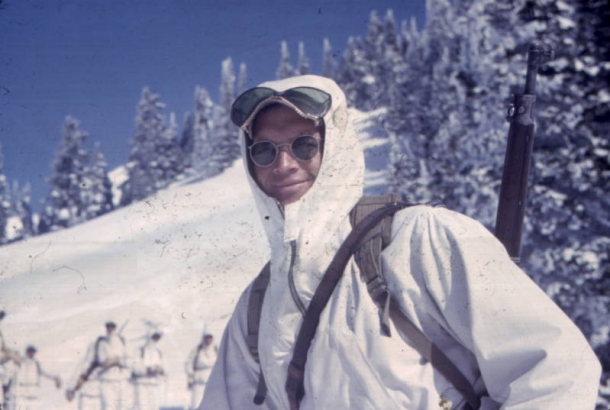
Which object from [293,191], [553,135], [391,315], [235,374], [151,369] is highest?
[553,135]

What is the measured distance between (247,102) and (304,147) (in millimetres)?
302

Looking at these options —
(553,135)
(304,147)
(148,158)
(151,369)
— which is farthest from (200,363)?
(148,158)

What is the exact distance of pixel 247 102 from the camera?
2174mm

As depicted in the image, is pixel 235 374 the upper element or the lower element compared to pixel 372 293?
lower

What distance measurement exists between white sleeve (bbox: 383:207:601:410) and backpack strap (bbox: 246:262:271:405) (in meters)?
0.69

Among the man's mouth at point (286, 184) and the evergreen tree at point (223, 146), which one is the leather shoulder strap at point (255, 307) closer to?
the man's mouth at point (286, 184)

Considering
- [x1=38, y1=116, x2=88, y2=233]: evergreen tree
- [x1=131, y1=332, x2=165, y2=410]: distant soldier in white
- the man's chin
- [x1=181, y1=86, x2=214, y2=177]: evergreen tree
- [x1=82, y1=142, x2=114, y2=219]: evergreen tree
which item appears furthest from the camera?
[x1=181, y1=86, x2=214, y2=177]: evergreen tree

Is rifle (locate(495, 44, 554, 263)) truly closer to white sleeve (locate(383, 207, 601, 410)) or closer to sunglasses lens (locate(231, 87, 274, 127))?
white sleeve (locate(383, 207, 601, 410))

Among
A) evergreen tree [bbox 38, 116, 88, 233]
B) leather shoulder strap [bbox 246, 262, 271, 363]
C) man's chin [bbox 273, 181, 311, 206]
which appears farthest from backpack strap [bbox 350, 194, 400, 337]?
evergreen tree [bbox 38, 116, 88, 233]

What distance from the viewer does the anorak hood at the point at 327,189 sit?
6.73 ft

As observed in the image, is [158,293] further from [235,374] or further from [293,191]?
[293,191]

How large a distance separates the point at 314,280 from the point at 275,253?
279 millimetres

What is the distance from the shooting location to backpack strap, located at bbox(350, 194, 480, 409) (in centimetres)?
173

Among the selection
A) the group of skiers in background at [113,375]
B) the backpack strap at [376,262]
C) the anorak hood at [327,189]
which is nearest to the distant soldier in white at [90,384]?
the group of skiers in background at [113,375]
